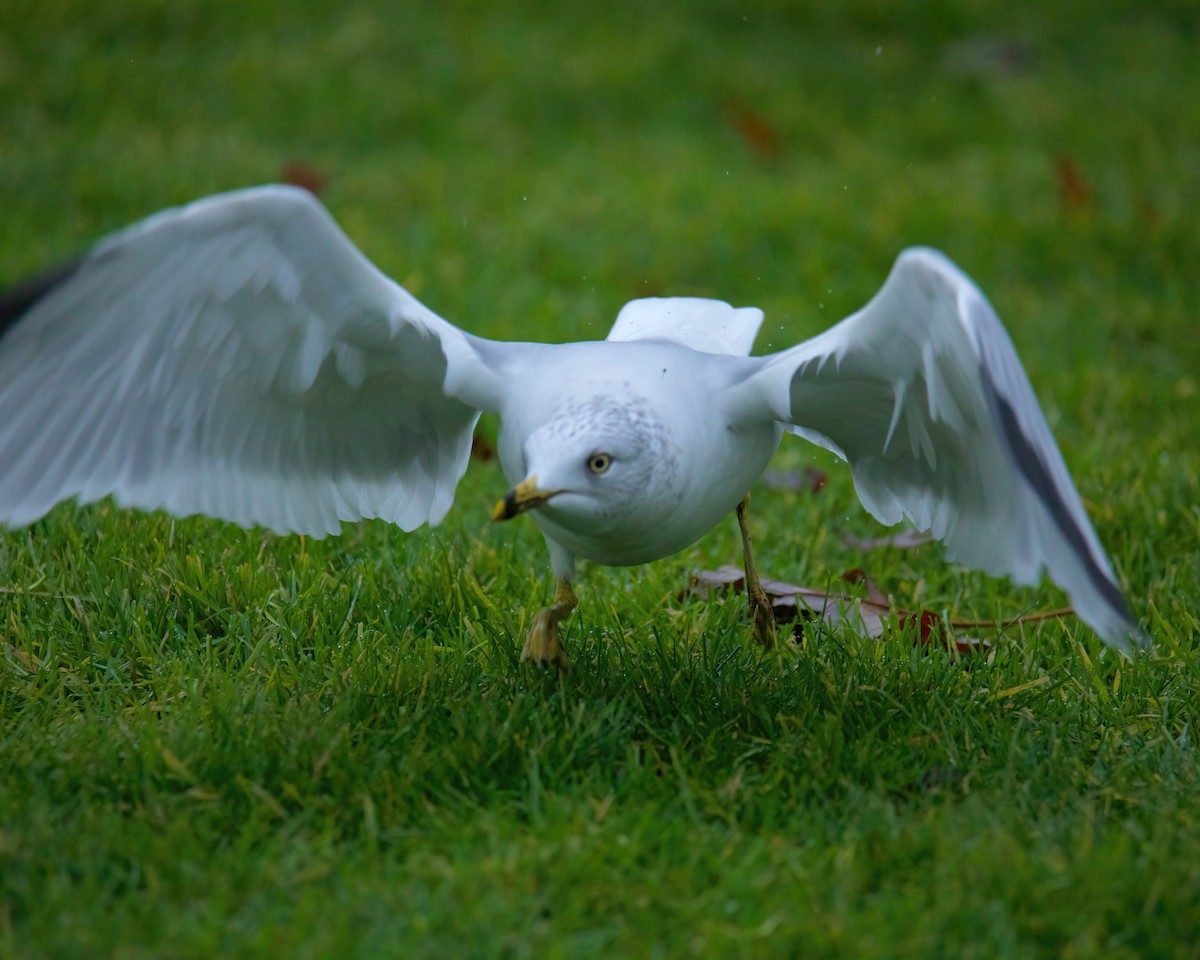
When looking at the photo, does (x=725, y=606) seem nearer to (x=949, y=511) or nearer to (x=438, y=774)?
(x=949, y=511)

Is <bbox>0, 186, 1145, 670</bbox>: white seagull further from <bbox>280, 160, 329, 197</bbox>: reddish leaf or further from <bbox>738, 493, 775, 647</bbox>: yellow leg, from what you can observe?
<bbox>280, 160, 329, 197</bbox>: reddish leaf

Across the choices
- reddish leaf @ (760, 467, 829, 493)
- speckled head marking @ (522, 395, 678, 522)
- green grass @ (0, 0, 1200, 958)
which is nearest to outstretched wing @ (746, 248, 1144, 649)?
speckled head marking @ (522, 395, 678, 522)

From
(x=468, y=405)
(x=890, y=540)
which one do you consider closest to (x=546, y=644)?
(x=468, y=405)

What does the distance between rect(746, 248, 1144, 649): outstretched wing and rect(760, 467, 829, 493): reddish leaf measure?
1.18m

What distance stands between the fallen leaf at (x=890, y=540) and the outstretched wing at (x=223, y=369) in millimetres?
1305

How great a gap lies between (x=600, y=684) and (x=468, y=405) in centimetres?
67

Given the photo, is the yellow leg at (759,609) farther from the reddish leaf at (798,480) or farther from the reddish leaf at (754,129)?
the reddish leaf at (754,129)

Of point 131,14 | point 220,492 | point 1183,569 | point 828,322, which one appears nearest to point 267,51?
point 131,14

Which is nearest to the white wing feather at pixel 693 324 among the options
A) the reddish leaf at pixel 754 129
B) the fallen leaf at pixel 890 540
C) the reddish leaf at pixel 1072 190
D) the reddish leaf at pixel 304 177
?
the fallen leaf at pixel 890 540

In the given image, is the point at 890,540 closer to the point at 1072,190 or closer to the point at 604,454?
the point at 604,454

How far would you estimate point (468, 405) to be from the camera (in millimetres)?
2980

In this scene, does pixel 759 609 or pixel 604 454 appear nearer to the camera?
pixel 604 454

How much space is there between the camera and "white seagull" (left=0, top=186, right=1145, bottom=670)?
7.96 ft

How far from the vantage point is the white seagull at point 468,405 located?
2426 millimetres
